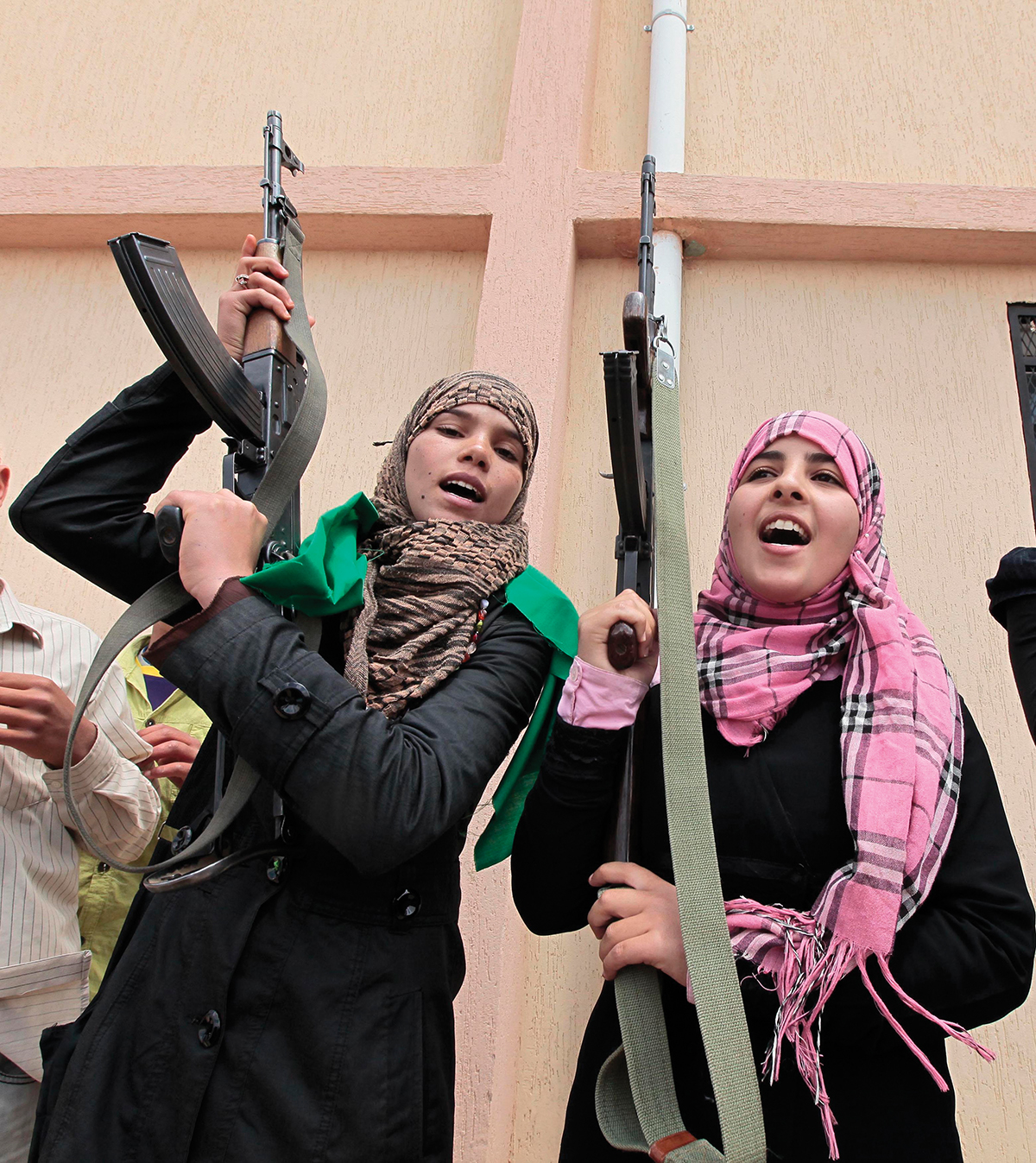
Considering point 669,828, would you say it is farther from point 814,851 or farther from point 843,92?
point 843,92

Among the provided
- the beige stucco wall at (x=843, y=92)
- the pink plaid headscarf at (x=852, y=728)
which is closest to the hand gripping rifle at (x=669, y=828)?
the pink plaid headscarf at (x=852, y=728)

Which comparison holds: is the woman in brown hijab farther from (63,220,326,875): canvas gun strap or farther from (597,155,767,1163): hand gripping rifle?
(597,155,767,1163): hand gripping rifle

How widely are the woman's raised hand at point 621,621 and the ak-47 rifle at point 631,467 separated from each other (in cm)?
1

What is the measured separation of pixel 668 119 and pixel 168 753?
2.84m

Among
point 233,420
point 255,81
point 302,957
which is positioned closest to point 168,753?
point 233,420

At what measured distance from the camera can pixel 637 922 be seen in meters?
1.39

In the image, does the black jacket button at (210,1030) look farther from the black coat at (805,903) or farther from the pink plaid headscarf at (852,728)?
the pink plaid headscarf at (852,728)

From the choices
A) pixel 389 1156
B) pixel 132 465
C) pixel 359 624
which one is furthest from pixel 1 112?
pixel 389 1156

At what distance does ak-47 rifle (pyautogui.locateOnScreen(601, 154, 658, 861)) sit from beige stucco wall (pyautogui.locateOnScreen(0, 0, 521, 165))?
256 cm

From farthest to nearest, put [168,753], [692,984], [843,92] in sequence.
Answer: [843,92] < [168,753] < [692,984]

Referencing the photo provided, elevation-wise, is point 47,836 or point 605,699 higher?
point 605,699

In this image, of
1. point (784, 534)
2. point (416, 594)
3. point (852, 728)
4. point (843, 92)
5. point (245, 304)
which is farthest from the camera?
point (843, 92)

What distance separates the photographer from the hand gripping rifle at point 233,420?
1.43 m

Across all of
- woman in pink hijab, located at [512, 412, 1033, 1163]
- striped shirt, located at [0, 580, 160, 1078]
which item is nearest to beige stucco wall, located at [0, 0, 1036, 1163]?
striped shirt, located at [0, 580, 160, 1078]
